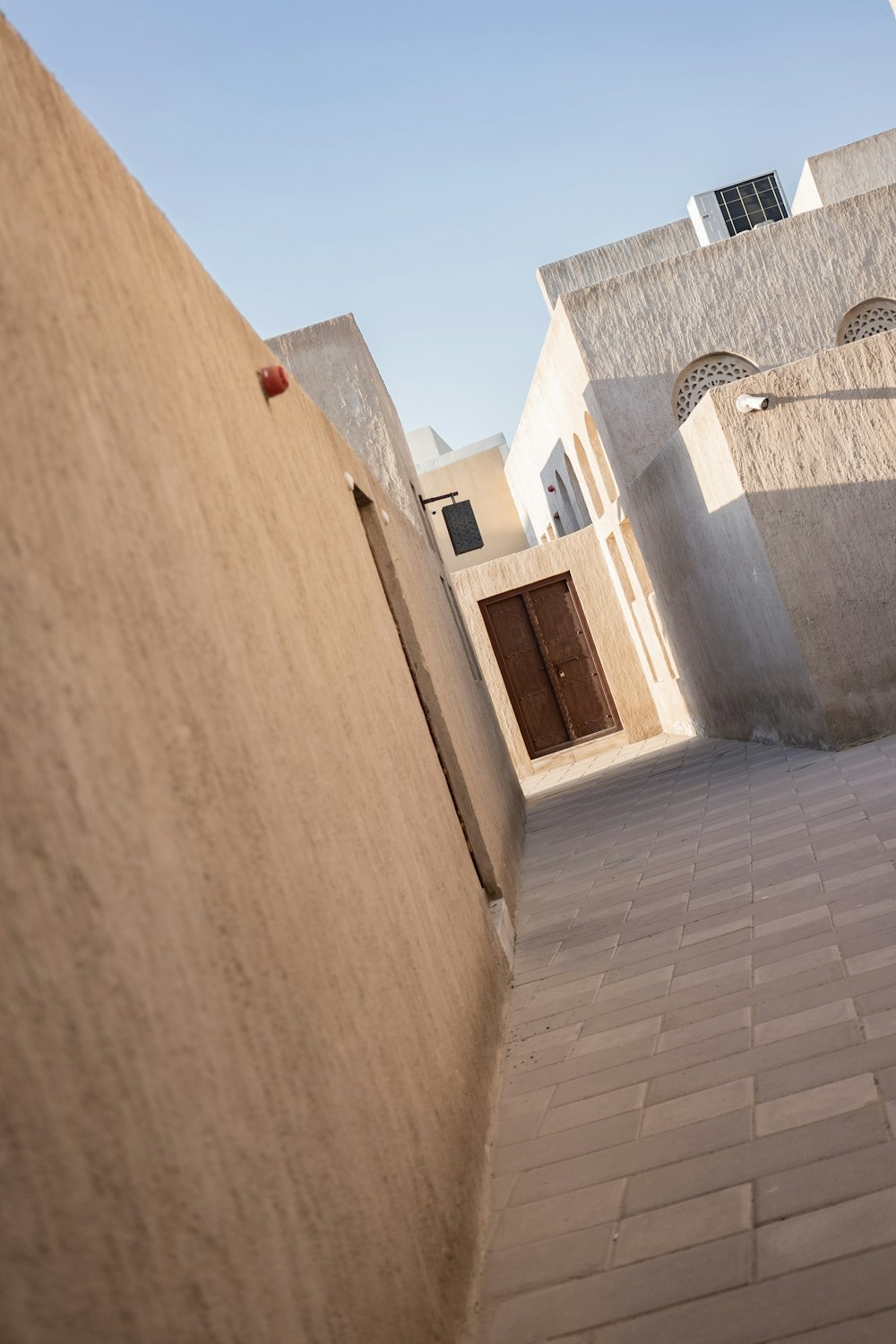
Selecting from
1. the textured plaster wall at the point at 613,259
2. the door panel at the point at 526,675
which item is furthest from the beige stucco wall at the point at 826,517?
the textured plaster wall at the point at 613,259

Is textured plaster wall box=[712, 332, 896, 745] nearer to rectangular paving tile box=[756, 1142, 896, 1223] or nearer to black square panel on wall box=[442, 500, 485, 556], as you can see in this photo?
black square panel on wall box=[442, 500, 485, 556]

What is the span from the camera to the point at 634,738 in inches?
663

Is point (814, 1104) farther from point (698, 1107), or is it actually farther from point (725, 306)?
point (725, 306)

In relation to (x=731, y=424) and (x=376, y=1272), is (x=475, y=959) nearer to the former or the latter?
(x=376, y=1272)

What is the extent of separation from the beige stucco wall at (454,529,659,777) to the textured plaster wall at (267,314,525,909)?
390 cm

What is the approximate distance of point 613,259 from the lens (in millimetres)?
20516

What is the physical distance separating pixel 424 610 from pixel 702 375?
7719 millimetres

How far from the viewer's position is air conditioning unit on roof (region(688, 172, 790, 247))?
24.0 m

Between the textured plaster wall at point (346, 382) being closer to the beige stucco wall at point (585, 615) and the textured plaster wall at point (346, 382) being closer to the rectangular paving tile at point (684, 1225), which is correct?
the beige stucco wall at point (585, 615)

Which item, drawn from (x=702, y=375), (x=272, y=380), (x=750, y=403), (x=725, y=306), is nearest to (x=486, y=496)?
(x=702, y=375)

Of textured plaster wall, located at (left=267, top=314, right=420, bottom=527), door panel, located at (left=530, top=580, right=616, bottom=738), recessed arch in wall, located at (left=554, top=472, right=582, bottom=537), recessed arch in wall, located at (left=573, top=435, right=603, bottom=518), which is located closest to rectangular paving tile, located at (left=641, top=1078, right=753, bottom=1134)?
textured plaster wall, located at (left=267, top=314, right=420, bottom=527)

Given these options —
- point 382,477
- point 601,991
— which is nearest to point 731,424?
point 382,477

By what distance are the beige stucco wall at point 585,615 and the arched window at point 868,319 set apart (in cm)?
468

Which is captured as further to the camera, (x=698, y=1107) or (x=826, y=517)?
(x=826, y=517)
